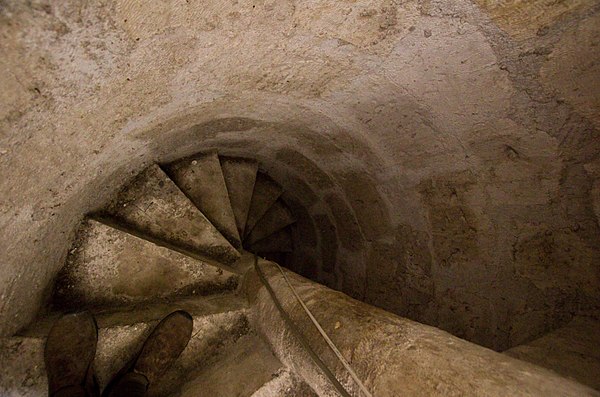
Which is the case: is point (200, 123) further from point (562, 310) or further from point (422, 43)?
point (562, 310)

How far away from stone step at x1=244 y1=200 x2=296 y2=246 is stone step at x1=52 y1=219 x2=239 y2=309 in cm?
186

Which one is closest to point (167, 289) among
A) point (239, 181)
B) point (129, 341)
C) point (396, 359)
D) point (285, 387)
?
point (129, 341)

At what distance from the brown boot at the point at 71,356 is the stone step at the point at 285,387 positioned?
763 millimetres

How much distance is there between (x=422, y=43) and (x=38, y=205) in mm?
1592

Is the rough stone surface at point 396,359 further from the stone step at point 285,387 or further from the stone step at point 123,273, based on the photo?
the stone step at point 123,273

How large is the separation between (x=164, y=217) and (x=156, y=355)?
1.00 metres

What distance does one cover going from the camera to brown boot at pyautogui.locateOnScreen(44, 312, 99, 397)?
150cm

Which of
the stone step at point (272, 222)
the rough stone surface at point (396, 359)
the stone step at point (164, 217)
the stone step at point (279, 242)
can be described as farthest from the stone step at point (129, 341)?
the stone step at point (279, 242)

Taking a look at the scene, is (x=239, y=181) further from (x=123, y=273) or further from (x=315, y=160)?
(x=123, y=273)

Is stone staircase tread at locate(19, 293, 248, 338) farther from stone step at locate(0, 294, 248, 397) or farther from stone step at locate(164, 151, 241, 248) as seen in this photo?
stone step at locate(164, 151, 241, 248)

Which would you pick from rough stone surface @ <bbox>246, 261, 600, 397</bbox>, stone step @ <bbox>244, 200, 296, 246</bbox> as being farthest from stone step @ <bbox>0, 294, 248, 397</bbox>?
stone step @ <bbox>244, 200, 296, 246</bbox>

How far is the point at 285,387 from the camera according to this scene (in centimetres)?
154

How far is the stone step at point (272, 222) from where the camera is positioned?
4180mm

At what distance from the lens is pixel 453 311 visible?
233 cm
